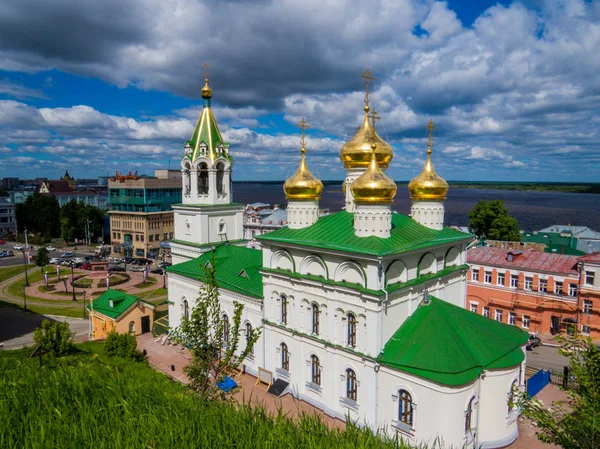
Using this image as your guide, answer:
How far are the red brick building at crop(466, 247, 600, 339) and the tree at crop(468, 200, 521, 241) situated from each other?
13.2 m

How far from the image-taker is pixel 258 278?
819 inches

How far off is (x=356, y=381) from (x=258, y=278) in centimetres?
758

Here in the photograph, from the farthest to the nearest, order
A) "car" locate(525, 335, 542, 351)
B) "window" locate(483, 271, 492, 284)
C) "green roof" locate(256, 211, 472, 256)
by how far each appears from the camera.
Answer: "window" locate(483, 271, 492, 284)
"car" locate(525, 335, 542, 351)
"green roof" locate(256, 211, 472, 256)

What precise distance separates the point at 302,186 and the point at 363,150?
3.40 m

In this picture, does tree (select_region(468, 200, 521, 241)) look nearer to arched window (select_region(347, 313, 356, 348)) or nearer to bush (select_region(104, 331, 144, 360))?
arched window (select_region(347, 313, 356, 348))

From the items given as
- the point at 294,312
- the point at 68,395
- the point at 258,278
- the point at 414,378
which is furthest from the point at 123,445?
the point at 258,278

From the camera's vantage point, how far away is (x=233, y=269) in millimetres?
22469

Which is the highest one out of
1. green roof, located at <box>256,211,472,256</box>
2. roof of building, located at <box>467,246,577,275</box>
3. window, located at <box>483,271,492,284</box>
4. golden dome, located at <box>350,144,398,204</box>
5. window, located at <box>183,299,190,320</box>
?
golden dome, located at <box>350,144,398,204</box>

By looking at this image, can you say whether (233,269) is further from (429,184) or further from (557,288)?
(557,288)

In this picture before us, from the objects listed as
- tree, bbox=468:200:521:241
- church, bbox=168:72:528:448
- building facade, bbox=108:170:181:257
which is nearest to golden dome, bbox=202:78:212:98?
church, bbox=168:72:528:448

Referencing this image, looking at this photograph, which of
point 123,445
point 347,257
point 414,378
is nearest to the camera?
point 123,445

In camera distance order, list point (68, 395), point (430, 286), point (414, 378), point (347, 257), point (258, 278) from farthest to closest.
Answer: point (258, 278)
point (430, 286)
point (347, 257)
point (414, 378)
point (68, 395)

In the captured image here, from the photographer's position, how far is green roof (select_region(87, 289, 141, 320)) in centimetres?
2561

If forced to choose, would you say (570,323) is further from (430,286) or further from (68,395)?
(68,395)
